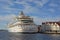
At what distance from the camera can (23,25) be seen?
60.7 metres

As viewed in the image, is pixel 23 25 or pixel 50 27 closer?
pixel 23 25

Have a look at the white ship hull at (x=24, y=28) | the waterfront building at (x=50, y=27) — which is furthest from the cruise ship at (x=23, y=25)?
the waterfront building at (x=50, y=27)

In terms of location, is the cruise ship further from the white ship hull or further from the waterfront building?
the waterfront building

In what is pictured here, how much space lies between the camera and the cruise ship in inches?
2304

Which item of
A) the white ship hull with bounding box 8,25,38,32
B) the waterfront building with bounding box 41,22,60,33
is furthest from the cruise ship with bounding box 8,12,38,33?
the waterfront building with bounding box 41,22,60,33

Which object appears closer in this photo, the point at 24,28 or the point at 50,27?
the point at 24,28

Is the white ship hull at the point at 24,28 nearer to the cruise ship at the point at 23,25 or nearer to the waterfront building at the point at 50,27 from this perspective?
the cruise ship at the point at 23,25

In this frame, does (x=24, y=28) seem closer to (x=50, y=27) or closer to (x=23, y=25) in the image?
(x=23, y=25)

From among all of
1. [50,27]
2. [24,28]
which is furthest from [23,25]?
[50,27]

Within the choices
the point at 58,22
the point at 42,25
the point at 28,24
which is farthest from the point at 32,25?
the point at 58,22

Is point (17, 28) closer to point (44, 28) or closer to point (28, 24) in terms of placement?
point (28, 24)

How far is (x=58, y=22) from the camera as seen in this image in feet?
224

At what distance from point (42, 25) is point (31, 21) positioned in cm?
386

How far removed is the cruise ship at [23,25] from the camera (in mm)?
58509
